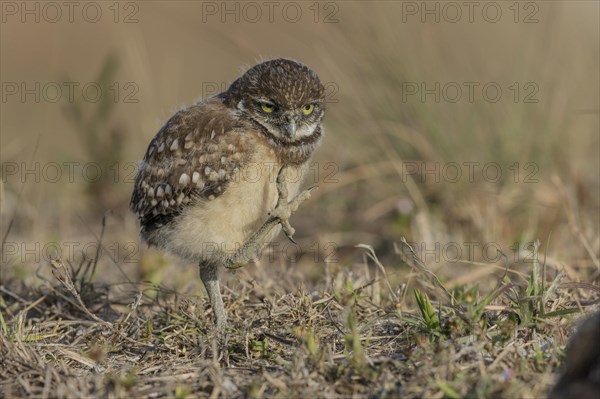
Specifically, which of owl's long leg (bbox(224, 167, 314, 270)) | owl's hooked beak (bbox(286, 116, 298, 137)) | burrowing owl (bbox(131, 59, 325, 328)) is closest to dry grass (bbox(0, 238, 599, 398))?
owl's long leg (bbox(224, 167, 314, 270))

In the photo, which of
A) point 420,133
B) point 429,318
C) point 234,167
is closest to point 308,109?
point 234,167

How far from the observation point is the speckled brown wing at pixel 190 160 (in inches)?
179

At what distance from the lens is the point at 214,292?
4.53 m

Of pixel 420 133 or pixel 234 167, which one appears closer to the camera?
pixel 234 167

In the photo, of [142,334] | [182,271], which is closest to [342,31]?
[182,271]

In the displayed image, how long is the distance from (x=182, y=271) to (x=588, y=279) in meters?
3.12

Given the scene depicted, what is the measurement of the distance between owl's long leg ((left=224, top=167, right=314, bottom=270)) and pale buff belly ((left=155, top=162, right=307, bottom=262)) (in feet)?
0.34

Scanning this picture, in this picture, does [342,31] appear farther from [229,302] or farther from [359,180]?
[229,302]

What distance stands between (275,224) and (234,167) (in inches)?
17.1

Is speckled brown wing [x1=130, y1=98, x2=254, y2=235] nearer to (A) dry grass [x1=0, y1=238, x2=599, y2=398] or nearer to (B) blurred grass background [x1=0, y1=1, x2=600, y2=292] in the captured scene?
(A) dry grass [x1=0, y1=238, x2=599, y2=398]

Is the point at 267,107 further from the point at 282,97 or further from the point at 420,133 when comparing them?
the point at 420,133

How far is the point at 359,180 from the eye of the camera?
7.27 meters

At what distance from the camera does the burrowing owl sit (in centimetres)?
450

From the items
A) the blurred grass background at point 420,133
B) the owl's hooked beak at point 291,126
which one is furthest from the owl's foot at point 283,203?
the blurred grass background at point 420,133
